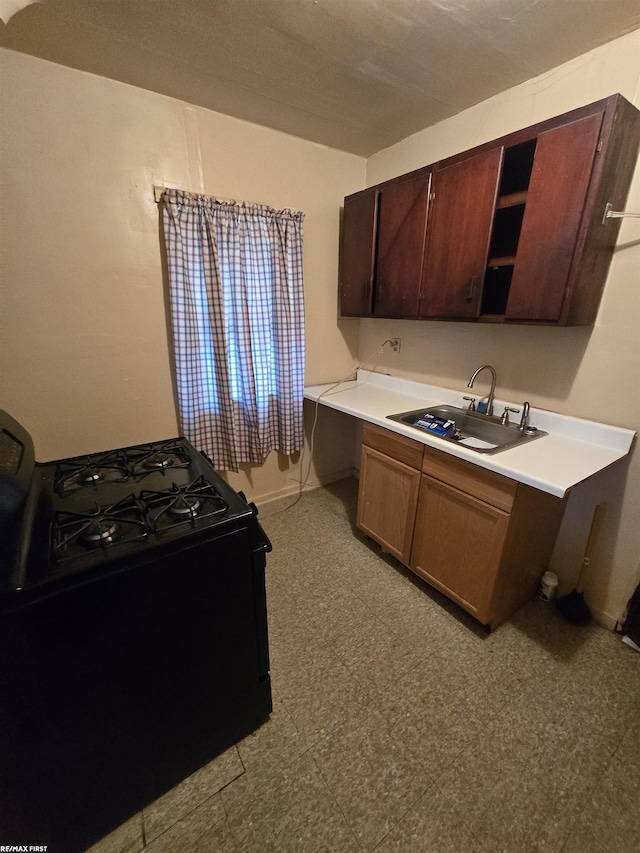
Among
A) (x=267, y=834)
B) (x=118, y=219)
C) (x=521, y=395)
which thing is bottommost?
(x=267, y=834)

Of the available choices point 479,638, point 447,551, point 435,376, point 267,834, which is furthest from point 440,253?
point 267,834

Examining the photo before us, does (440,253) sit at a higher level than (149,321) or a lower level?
higher

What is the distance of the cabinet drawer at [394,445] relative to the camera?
1711mm

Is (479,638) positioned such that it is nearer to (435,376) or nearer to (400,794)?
(400,794)

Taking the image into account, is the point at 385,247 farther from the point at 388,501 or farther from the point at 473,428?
the point at 388,501

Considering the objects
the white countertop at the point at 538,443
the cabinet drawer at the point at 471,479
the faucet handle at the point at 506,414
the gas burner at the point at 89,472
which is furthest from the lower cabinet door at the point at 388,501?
the gas burner at the point at 89,472

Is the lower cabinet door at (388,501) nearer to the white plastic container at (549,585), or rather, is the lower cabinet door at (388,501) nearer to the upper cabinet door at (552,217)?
the white plastic container at (549,585)

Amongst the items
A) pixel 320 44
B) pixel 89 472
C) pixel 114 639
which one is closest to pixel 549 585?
pixel 114 639

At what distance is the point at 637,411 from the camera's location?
1.46m

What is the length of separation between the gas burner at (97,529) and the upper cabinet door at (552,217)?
1.68 m

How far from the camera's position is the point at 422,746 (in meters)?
1.21

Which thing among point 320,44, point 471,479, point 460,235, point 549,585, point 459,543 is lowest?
point 549,585

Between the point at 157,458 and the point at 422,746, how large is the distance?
1436 mm

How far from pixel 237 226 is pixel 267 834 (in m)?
2.56
